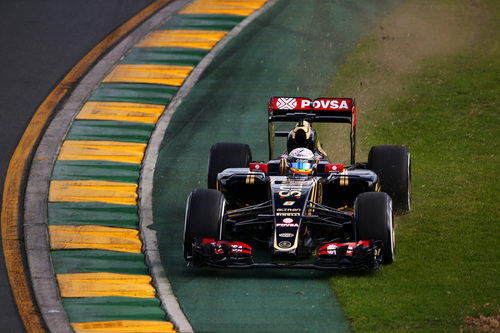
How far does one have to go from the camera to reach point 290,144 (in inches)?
745

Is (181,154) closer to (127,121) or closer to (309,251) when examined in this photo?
(127,121)

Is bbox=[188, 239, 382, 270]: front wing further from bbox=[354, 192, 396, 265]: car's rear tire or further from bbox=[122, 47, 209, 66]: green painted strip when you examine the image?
bbox=[122, 47, 209, 66]: green painted strip

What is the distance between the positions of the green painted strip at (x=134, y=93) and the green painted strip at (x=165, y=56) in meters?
1.51

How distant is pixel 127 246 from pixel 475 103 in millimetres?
10617

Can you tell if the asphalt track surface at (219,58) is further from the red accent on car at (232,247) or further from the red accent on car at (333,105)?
the red accent on car at (333,105)

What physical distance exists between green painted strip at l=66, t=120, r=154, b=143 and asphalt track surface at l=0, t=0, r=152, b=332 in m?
1.30

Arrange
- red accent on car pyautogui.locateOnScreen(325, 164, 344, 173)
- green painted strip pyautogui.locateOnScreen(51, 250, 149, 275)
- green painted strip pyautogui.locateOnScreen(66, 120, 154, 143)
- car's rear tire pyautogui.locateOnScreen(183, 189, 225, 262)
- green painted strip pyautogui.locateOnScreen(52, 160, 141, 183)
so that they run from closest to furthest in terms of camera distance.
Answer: car's rear tire pyautogui.locateOnScreen(183, 189, 225, 262)
green painted strip pyautogui.locateOnScreen(51, 250, 149, 275)
red accent on car pyautogui.locateOnScreen(325, 164, 344, 173)
green painted strip pyautogui.locateOnScreen(52, 160, 141, 183)
green painted strip pyautogui.locateOnScreen(66, 120, 154, 143)

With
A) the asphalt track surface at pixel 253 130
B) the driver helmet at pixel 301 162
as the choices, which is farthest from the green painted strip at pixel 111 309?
the driver helmet at pixel 301 162

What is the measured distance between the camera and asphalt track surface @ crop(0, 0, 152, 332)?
986 inches

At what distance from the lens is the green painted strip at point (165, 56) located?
27672 millimetres

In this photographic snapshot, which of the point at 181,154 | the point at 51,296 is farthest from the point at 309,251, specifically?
the point at 181,154

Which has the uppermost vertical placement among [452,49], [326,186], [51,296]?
[452,49]

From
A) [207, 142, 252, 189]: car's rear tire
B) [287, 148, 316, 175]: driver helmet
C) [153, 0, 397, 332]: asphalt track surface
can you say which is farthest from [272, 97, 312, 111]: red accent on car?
[153, 0, 397, 332]: asphalt track surface

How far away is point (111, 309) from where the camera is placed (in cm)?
1580
